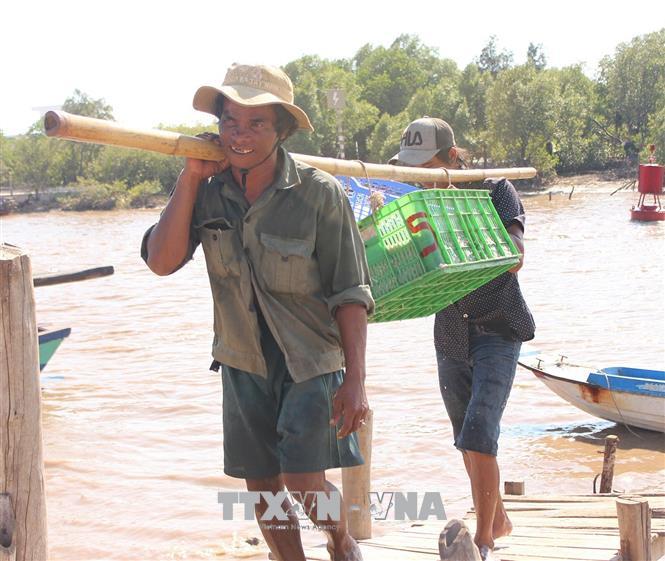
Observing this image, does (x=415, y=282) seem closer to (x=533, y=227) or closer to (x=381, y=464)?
(x=381, y=464)

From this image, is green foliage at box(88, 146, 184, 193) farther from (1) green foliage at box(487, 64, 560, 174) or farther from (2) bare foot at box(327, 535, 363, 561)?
(2) bare foot at box(327, 535, 363, 561)

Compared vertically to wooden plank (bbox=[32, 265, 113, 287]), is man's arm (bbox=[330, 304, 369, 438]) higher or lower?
higher

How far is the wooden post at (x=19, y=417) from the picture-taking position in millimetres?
2887

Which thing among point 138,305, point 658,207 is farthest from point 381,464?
point 658,207

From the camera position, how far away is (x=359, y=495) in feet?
14.4

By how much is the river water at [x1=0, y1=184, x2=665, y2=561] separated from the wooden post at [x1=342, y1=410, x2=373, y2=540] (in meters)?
2.51

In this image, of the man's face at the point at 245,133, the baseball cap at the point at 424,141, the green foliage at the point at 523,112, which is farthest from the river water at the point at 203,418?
the green foliage at the point at 523,112

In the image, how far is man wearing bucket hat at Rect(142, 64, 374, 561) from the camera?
2.95 m

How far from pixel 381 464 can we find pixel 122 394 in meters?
4.79

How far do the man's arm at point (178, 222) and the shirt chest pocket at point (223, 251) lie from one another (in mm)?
77

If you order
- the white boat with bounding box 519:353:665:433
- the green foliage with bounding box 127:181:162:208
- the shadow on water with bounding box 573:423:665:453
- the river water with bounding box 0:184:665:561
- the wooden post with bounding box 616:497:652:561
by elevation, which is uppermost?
the wooden post with bounding box 616:497:652:561

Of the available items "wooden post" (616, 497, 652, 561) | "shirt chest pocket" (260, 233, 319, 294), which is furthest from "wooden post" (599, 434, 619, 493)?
"shirt chest pocket" (260, 233, 319, 294)

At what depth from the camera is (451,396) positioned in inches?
164

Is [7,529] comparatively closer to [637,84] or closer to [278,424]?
[278,424]
